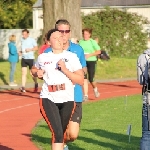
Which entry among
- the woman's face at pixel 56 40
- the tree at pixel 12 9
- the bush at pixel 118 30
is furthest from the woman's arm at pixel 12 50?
the tree at pixel 12 9

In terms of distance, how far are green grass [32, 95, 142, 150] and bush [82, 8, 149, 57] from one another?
2279 cm

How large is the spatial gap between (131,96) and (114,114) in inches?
200

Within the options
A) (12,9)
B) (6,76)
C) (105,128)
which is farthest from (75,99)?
(12,9)

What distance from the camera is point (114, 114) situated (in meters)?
16.0

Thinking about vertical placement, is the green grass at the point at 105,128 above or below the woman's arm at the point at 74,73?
below

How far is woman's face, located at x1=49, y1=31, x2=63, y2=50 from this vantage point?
348 inches

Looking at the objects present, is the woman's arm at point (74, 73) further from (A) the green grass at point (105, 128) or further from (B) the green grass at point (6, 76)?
(B) the green grass at point (6, 76)

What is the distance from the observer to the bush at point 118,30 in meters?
41.8

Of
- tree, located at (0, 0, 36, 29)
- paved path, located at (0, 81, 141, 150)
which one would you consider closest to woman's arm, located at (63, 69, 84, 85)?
paved path, located at (0, 81, 141, 150)

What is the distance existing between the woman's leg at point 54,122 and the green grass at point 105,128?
2261mm

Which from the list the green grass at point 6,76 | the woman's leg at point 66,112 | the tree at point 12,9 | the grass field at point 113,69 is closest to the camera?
the woman's leg at point 66,112

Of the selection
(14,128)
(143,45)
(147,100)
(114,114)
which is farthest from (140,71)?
(143,45)

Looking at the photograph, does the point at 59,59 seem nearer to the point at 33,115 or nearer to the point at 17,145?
the point at 17,145

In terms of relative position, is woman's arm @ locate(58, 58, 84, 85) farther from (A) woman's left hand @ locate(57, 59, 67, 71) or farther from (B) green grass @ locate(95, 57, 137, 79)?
(B) green grass @ locate(95, 57, 137, 79)
